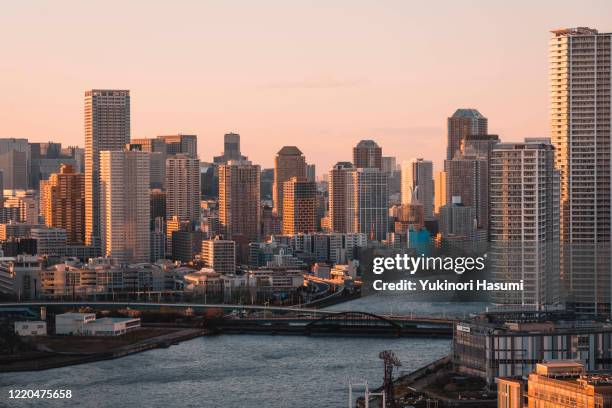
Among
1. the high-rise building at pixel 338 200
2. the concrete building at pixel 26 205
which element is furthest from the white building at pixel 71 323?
the concrete building at pixel 26 205

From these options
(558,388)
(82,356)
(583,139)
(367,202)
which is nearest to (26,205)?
(367,202)

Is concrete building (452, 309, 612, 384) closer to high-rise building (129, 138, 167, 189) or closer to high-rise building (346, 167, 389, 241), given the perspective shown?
high-rise building (346, 167, 389, 241)

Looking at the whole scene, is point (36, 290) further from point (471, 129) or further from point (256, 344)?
point (471, 129)

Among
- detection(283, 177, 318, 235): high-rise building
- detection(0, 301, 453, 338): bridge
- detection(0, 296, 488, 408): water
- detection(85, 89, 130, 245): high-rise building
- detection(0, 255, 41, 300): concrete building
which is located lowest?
detection(0, 296, 488, 408): water

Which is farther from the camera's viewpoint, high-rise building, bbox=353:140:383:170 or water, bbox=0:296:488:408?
high-rise building, bbox=353:140:383:170

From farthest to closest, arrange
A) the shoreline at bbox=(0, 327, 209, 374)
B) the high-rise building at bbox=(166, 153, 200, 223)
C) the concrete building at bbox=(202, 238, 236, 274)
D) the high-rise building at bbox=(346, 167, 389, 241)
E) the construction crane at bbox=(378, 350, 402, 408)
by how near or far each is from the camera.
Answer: the high-rise building at bbox=(166, 153, 200, 223) → the high-rise building at bbox=(346, 167, 389, 241) → the concrete building at bbox=(202, 238, 236, 274) → the shoreline at bbox=(0, 327, 209, 374) → the construction crane at bbox=(378, 350, 402, 408)

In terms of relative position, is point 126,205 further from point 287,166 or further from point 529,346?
point 529,346

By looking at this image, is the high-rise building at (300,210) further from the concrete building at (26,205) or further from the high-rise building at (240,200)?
the concrete building at (26,205)

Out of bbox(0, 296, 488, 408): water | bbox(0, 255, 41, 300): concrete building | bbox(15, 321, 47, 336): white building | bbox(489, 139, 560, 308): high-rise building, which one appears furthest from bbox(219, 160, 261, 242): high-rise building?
bbox(489, 139, 560, 308): high-rise building
